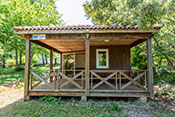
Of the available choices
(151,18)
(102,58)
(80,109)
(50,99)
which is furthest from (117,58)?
(50,99)

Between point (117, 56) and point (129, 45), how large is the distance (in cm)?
103

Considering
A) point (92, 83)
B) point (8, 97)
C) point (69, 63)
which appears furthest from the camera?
point (69, 63)

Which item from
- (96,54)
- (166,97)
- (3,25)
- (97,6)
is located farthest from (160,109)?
(3,25)

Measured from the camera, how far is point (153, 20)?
3660 mm

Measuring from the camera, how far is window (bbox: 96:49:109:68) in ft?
22.6

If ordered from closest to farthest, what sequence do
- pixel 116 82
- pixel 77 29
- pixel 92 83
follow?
pixel 77 29
pixel 116 82
pixel 92 83

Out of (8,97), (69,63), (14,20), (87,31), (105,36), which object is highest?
(14,20)

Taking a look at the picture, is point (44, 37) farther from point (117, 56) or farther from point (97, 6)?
point (97, 6)

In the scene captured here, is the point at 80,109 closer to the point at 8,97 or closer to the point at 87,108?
the point at 87,108

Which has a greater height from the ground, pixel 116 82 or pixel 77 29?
pixel 77 29

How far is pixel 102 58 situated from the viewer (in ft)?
22.7

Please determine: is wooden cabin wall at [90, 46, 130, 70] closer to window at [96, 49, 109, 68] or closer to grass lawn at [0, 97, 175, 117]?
window at [96, 49, 109, 68]

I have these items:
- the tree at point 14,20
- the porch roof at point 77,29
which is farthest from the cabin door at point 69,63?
the porch roof at point 77,29

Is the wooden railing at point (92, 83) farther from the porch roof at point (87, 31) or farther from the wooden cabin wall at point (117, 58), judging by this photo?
the porch roof at point (87, 31)
